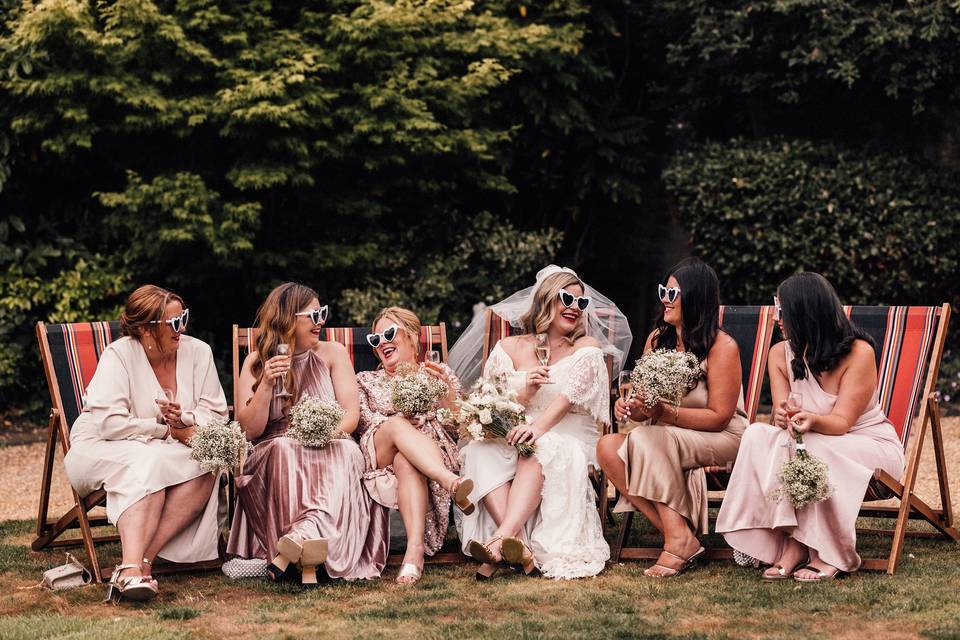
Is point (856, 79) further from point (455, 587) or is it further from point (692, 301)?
point (455, 587)

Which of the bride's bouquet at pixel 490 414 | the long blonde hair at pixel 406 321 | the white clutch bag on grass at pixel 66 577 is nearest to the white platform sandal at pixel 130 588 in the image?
the white clutch bag on grass at pixel 66 577

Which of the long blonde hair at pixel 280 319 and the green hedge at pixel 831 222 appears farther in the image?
the green hedge at pixel 831 222

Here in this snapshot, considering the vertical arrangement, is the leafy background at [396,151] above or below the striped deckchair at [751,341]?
above

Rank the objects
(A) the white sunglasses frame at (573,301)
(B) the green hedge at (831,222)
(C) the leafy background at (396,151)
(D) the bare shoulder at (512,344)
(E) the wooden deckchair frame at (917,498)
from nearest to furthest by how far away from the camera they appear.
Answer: (E) the wooden deckchair frame at (917,498) < (A) the white sunglasses frame at (573,301) < (D) the bare shoulder at (512,344) < (C) the leafy background at (396,151) < (B) the green hedge at (831,222)

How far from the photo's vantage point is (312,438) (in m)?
4.96

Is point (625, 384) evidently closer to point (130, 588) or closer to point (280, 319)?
point (280, 319)

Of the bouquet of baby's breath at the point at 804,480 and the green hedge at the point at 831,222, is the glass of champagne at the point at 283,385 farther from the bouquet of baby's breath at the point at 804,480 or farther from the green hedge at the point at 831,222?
the green hedge at the point at 831,222

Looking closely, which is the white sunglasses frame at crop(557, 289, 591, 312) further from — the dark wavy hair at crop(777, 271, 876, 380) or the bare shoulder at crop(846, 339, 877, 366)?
the bare shoulder at crop(846, 339, 877, 366)

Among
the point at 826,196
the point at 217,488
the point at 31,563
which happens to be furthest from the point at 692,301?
the point at 826,196

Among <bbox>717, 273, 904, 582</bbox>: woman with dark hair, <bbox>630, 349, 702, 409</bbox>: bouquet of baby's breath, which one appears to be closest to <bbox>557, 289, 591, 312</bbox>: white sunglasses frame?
<bbox>630, 349, 702, 409</bbox>: bouquet of baby's breath

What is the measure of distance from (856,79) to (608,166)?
8.27ft

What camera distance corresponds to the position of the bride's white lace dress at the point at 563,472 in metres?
4.94

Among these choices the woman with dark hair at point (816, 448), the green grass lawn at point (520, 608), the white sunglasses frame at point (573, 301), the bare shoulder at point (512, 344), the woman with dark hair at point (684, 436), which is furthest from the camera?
the bare shoulder at point (512, 344)

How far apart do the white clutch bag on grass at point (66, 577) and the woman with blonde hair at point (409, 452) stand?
130cm
